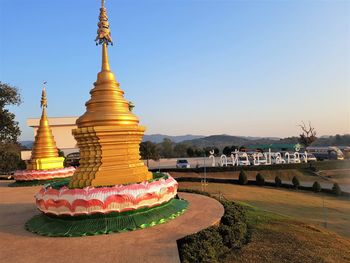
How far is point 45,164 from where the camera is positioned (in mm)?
26406

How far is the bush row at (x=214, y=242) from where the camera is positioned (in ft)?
26.6

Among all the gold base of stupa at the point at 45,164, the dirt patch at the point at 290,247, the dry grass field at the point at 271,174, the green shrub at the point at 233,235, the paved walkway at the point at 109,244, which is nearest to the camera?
the paved walkway at the point at 109,244

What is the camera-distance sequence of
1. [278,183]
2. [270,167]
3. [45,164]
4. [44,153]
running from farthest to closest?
[270,167]
[278,183]
[44,153]
[45,164]

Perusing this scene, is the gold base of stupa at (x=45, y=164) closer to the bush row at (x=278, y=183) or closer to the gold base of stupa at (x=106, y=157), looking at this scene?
the bush row at (x=278, y=183)

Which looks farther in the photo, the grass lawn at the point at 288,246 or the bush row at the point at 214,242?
the grass lawn at the point at 288,246

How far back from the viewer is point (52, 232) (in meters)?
10.9

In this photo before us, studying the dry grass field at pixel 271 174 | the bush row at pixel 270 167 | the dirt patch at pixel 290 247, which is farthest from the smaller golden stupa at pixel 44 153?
the dirt patch at pixel 290 247

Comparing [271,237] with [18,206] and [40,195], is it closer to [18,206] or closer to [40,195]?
[40,195]

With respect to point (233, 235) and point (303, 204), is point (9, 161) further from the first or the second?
point (233, 235)

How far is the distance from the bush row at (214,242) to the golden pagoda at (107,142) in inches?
162

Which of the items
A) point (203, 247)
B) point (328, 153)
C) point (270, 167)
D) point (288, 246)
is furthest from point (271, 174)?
point (328, 153)

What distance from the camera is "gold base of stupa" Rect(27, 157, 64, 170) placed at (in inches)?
1034

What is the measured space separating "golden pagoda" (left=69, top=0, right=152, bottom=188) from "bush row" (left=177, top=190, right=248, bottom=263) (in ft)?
13.5

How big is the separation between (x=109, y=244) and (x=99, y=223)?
1.78m
